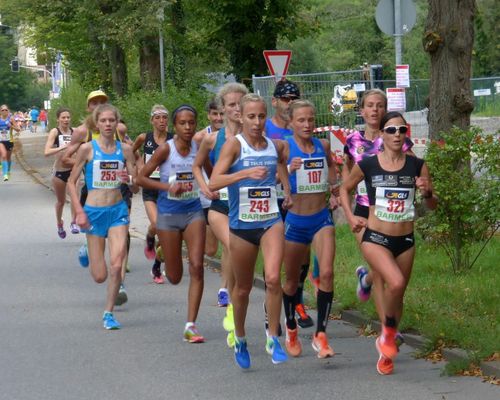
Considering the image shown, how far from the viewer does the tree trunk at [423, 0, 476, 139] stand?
13781 mm

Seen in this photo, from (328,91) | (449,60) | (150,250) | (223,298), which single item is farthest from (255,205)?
(328,91)

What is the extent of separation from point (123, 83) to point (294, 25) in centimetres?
1453

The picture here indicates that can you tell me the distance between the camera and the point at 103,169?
1081 cm

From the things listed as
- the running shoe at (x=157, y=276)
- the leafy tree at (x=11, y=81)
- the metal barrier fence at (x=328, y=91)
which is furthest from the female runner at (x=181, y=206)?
the leafy tree at (x=11, y=81)

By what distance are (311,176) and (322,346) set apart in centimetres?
128

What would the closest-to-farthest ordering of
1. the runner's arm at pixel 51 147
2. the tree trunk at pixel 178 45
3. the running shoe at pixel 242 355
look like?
the running shoe at pixel 242 355, the runner's arm at pixel 51 147, the tree trunk at pixel 178 45

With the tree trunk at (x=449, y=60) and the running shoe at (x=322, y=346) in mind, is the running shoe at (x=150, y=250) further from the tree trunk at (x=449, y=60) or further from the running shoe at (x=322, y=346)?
the running shoe at (x=322, y=346)

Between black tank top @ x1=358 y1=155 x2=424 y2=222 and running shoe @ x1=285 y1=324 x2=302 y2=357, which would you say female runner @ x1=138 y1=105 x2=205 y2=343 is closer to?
running shoe @ x1=285 y1=324 x2=302 y2=357

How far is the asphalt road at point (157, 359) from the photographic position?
8.02 m

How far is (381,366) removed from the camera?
8453 mm

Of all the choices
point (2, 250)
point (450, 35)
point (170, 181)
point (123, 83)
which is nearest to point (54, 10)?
point (123, 83)

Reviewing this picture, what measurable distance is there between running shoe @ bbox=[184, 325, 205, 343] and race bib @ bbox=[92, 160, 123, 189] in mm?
1644

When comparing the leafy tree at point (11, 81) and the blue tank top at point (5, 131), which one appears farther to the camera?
the leafy tree at point (11, 81)

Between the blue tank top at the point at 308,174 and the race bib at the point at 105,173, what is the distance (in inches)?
81.0
